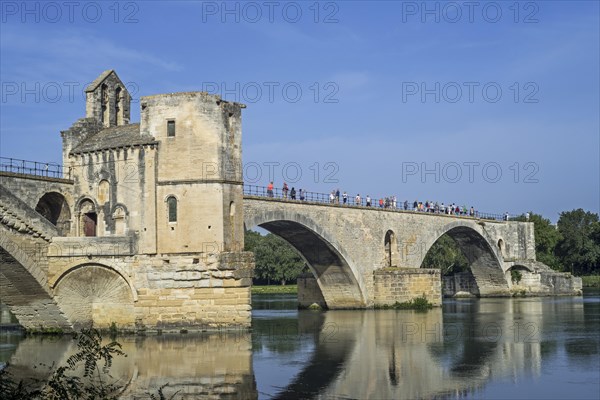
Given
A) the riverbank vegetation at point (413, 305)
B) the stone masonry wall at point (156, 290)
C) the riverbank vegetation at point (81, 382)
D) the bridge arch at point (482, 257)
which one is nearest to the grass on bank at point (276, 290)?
the bridge arch at point (482, 257)

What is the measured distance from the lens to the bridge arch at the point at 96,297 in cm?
3416

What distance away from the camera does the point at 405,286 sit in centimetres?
5322

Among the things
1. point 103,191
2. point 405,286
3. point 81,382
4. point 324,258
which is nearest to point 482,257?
point 405,286

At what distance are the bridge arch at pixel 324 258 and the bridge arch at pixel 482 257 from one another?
18329 mm

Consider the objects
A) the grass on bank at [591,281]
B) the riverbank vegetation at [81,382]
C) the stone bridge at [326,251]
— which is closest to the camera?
the riverbank vegetation at [81,382]

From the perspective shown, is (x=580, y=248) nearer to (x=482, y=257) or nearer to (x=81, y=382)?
(x=482, y=257)

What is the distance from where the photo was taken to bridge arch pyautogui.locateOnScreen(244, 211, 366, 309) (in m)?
47.6

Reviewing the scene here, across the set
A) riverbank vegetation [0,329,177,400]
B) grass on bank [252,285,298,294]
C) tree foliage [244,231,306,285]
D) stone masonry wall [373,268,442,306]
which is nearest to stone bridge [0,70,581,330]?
riverbank vegetation [0,329,177,400]

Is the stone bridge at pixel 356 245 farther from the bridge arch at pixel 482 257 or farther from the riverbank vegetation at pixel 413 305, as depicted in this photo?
the bridge arch at pixel 482 257

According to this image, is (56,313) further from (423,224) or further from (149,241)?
(423,224)

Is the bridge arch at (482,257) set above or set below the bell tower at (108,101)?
below

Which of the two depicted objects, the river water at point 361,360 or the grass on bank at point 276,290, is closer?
the river water at point 361,360

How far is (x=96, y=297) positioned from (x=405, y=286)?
78.5ft

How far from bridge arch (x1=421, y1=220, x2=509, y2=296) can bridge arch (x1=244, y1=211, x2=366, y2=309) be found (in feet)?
60.1
